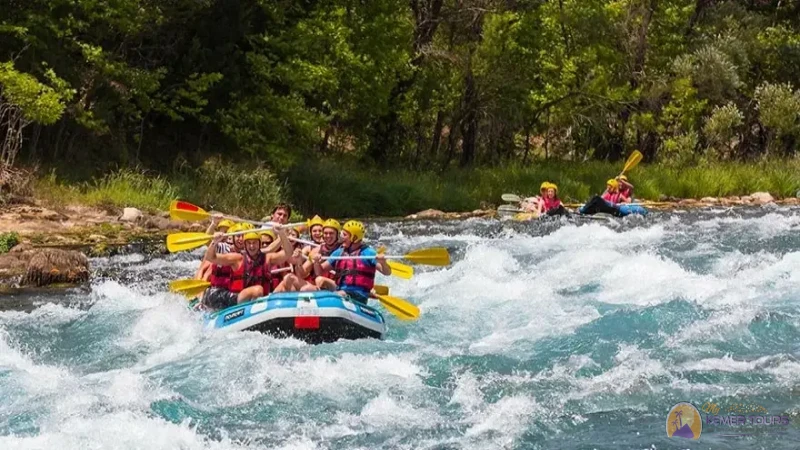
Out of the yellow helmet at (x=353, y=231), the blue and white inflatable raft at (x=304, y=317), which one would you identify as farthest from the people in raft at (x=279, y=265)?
the blue and white inflatable raft at (x=304, y=317)

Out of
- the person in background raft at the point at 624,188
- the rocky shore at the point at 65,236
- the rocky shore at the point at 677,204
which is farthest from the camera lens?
the rocky shore at the point at 677,204

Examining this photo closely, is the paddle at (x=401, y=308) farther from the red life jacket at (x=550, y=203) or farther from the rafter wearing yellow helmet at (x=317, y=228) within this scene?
the red life jacket at (x=550, y=203)

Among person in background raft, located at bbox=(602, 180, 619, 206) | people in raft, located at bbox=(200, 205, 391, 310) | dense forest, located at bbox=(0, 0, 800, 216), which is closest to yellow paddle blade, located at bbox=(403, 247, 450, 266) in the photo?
people in raft, located at bbox=(200, 205, 391, 310)

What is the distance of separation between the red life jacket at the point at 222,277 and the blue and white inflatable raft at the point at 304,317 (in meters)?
0.90

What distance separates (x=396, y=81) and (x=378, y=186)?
389 cm

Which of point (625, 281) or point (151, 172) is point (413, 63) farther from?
point (625, 281)

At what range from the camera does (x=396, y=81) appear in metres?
25.4

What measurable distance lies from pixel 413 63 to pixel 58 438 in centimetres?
2086

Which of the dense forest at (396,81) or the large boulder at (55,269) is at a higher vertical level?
the dense forest at (396,81)

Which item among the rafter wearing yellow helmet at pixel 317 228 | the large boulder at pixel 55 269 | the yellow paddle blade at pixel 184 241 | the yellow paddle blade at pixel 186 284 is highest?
the rafter wearing yellow helmet at pixel 317 228

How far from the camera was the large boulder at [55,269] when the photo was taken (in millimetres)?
12727

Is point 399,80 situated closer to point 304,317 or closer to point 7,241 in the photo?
point 7,241

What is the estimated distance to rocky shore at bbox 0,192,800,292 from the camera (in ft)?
42.3

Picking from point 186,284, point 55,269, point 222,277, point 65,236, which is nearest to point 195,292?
point 186,284
